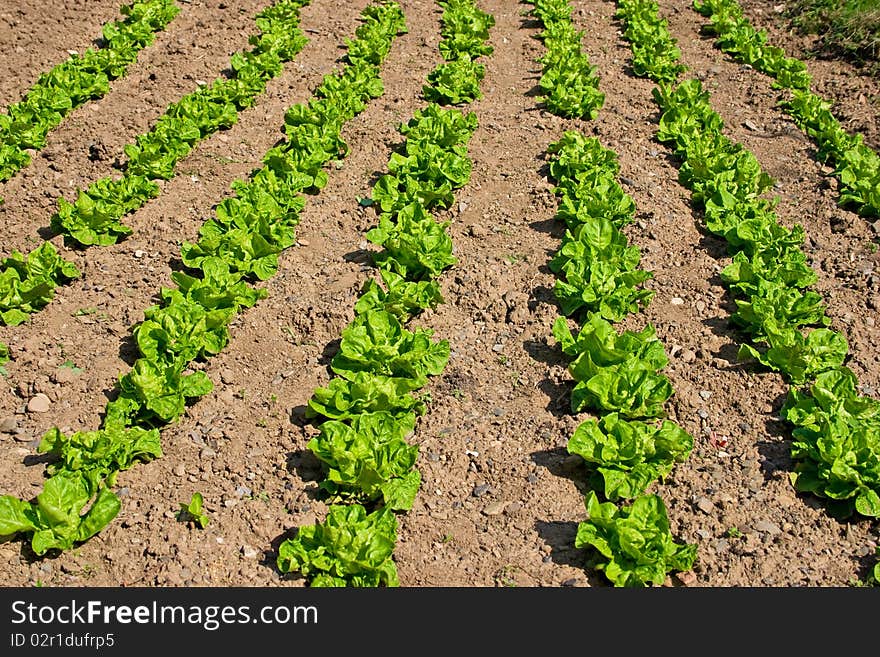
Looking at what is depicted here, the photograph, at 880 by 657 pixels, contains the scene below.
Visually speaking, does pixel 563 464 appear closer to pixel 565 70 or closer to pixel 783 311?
pixel 783 311

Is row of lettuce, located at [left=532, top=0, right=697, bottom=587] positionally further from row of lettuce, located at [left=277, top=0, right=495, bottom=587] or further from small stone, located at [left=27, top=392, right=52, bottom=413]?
small stone, located at [left=27, top=392, right=52, bottom=413]

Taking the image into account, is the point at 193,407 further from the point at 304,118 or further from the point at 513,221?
the point at 304,118

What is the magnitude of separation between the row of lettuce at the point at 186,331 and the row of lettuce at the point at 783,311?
341 cm

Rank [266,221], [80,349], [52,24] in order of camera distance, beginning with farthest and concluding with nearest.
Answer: [52,24] → [266,221] → [80,349]

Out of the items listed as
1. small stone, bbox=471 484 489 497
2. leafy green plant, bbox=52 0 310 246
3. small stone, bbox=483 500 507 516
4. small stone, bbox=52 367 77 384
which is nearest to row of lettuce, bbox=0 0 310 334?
leafy green plant, bbox=52 0 310 246

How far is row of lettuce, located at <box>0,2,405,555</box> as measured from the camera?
179 inches

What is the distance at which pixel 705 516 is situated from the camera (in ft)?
16.1

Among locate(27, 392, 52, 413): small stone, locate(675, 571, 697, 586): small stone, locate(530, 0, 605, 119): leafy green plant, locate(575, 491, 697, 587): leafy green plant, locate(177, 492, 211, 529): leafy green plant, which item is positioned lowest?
locate(27, 392, 52, 413): small stone

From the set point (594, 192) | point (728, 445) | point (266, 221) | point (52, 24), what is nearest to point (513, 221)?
point (594, 192)

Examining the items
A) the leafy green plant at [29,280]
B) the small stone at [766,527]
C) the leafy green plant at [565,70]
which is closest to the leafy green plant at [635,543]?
the small stone at [766,527]

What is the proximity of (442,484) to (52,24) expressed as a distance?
8.96 m

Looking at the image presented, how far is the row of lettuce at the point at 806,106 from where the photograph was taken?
7.91m

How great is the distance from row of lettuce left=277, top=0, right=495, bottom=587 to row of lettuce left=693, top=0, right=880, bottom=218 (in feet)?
11.6

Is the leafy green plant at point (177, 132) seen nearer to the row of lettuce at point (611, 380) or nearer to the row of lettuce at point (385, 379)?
the row of lettuce at point (385, 379)
